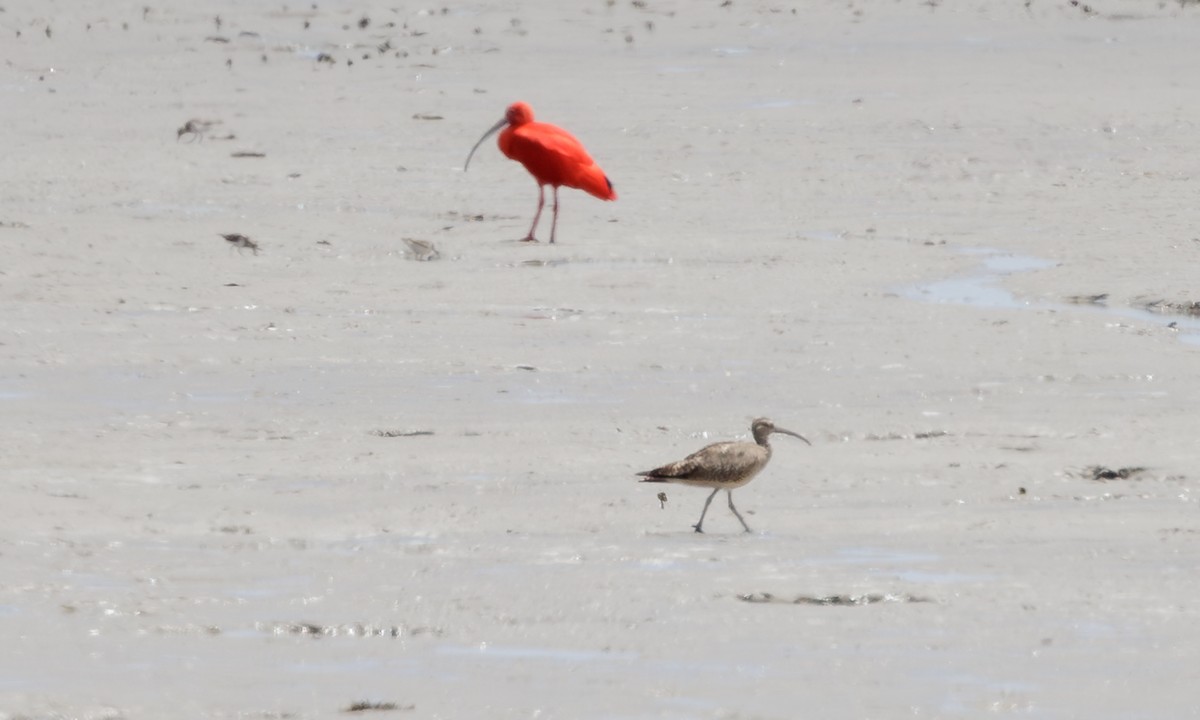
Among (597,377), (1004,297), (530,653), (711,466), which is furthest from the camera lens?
(1004,297)

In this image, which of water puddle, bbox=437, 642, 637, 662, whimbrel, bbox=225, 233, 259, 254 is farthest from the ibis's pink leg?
water puddle, bbox=437, 642, 637, 662

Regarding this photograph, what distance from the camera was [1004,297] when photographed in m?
11.3

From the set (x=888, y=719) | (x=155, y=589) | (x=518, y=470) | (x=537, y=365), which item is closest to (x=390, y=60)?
(x=537, y=365)

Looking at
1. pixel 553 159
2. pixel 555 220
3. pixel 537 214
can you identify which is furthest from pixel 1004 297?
pixel 553 159

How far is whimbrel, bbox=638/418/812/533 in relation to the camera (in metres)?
7.04

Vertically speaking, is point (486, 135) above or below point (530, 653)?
below

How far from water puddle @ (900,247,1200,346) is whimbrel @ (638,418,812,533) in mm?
3641

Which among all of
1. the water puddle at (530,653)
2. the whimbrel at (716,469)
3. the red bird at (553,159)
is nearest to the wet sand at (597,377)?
the water puddle at (530,653)

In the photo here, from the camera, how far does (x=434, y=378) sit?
30.8 feet

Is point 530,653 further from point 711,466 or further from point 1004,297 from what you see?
point 1004,297

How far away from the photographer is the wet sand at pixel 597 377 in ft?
18.1

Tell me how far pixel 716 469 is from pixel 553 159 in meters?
6.81

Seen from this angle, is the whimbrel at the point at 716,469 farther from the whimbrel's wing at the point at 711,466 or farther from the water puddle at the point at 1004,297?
the water puddle at the point at 1004,297

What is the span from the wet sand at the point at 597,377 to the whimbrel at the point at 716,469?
15 cm
